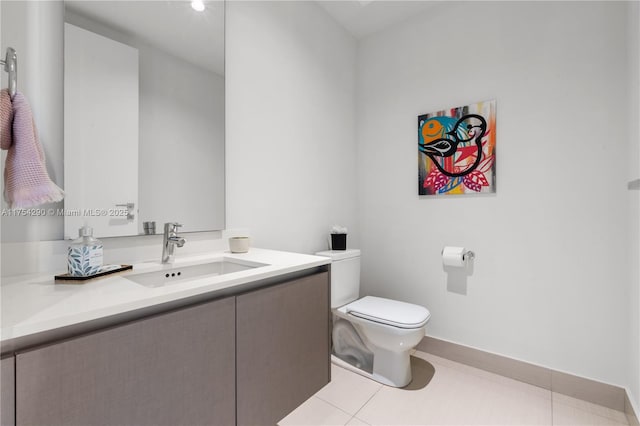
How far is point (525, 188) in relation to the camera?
1793mm

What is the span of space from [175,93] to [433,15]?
1.92 m

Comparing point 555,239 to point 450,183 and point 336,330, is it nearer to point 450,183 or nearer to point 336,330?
point 450,183

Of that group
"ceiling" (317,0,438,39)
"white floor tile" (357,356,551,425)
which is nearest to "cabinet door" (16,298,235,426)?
"white floor tile" (357,356,551,425)

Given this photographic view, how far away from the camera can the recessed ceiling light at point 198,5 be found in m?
1.44

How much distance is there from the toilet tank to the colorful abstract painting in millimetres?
739

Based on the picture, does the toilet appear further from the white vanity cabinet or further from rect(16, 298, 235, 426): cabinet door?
rect(16, 298, 235, 426): cabinet door

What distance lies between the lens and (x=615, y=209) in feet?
5.06

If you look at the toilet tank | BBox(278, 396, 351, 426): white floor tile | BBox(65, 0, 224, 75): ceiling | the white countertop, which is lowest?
BBox(278, 396, 351, 426): white floor tile

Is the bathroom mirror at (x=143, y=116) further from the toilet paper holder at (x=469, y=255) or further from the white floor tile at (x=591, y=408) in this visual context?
the white floor tile at (x=591, y=408)

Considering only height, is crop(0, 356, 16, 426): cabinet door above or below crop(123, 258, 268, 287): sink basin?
below

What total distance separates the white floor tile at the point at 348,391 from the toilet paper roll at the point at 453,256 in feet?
2.94

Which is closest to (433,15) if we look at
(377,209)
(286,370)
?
(377,209)

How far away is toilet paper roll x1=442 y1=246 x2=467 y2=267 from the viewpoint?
1908mm

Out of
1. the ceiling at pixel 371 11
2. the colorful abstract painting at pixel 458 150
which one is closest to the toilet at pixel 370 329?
the colorful abstract painting at pixel 458 150
